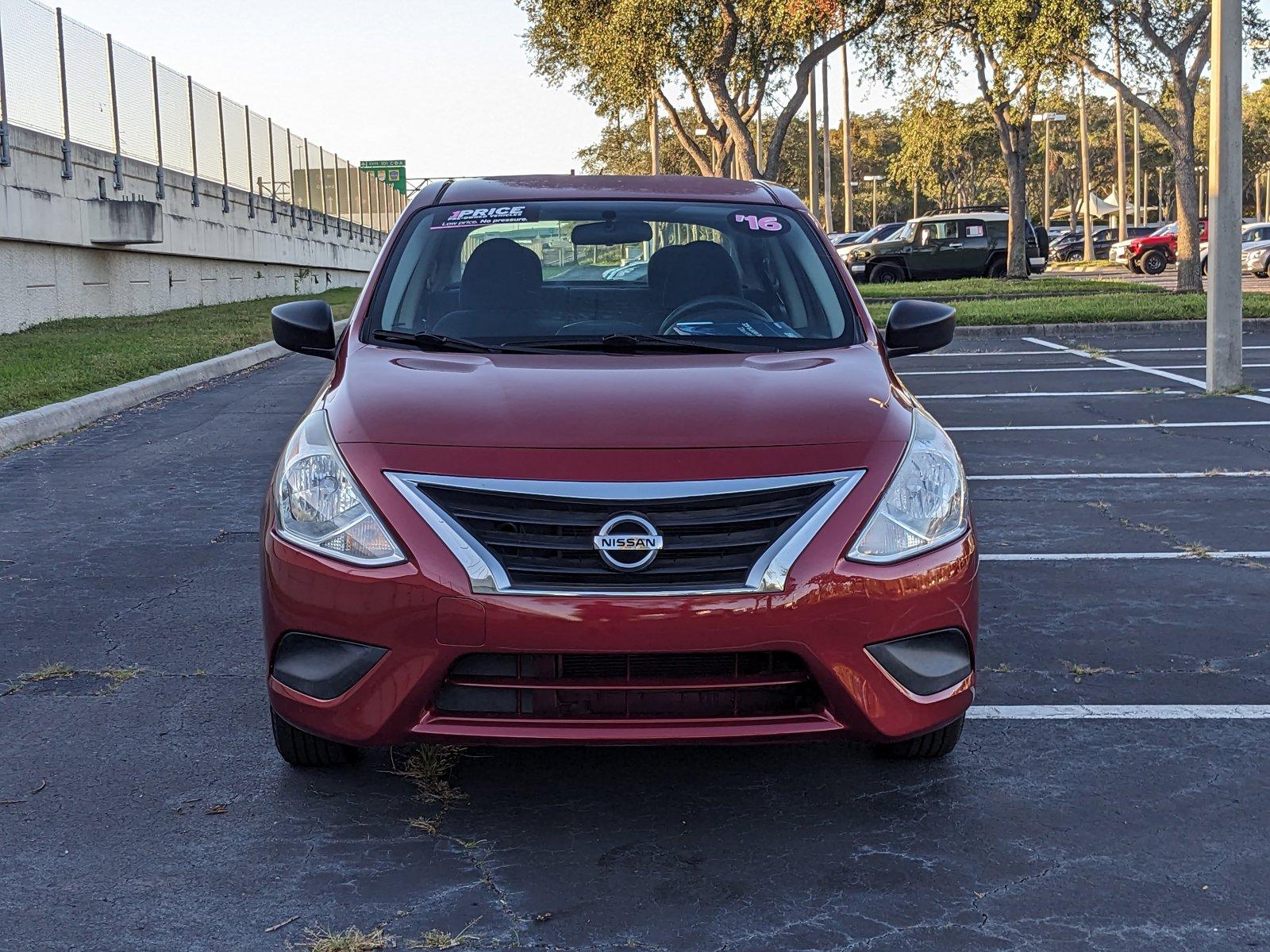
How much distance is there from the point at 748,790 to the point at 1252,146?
82.5 metres

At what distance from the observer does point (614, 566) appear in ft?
10.3

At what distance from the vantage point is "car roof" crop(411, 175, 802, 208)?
503cm

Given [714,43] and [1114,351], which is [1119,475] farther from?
[714,43]

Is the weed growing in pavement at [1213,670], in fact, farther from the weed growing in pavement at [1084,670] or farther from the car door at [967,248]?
the car door at [967,248]

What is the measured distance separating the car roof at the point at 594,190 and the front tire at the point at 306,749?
2052mm

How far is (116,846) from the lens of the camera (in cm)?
334

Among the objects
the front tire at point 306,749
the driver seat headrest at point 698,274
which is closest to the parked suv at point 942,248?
the driver seat headrest at point 698,274

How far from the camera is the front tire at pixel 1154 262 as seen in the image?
40719mm

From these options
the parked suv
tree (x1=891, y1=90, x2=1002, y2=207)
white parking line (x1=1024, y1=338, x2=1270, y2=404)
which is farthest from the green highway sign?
white parking line (x1=1024, y1=338, x2=1270, y2=404)

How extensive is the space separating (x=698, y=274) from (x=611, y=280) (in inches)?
12.3

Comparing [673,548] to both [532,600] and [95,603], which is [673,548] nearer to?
[532,600]

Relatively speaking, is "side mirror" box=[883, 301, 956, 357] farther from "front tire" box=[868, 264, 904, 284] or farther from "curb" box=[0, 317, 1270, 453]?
"front tire" box=[868, 264, 904, 284]

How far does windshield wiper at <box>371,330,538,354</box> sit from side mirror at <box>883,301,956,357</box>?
1182 millimetres

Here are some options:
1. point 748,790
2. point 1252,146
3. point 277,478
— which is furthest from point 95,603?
point 1252,146
